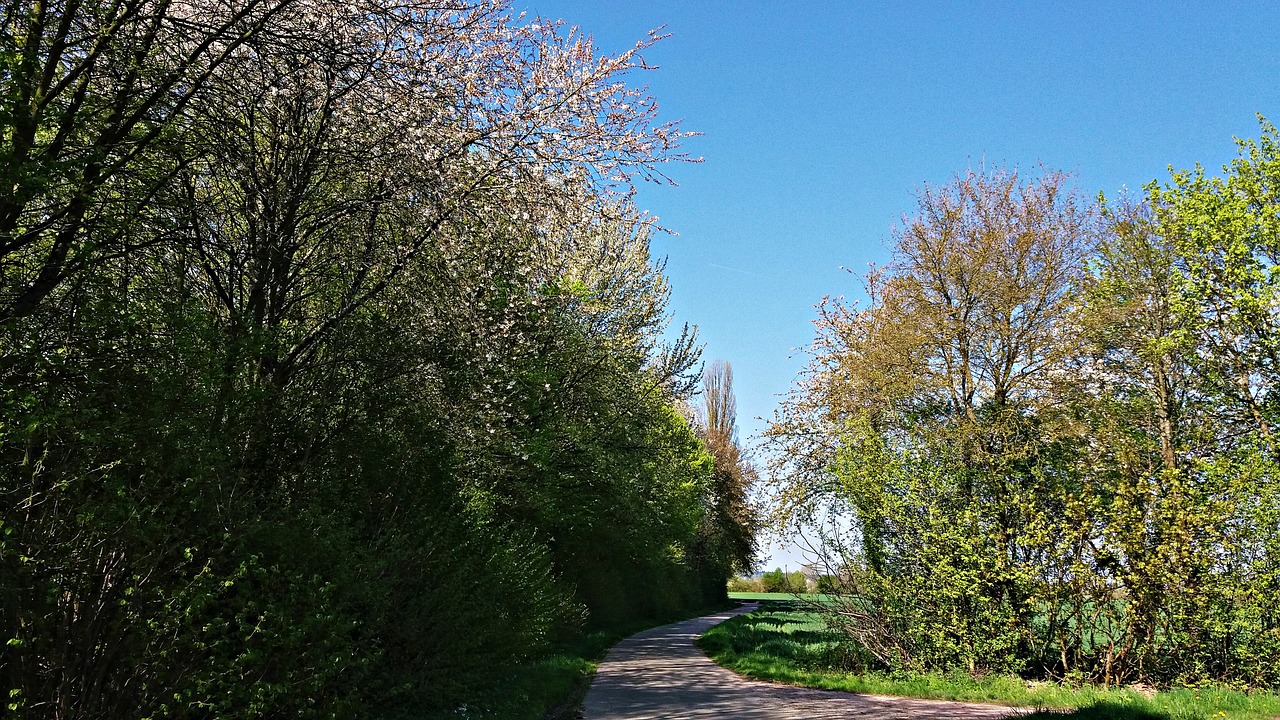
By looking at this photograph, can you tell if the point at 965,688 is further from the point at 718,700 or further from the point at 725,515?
the point at 725,515

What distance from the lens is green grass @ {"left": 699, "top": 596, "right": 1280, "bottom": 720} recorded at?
9641 millimetres

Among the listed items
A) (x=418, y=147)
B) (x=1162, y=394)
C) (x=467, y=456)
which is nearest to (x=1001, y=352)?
(x=1162, y=394)

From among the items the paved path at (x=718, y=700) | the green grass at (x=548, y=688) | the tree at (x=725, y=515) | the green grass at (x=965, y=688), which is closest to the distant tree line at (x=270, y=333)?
the green grass at (x=548, y=688)

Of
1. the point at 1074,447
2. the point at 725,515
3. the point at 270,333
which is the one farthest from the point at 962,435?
the point at 725,515

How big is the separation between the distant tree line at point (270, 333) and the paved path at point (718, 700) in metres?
1.97

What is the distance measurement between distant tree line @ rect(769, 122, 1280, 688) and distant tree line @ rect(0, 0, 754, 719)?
7.47 meters

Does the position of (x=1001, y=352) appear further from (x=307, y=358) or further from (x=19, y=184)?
(x=19, y=184)

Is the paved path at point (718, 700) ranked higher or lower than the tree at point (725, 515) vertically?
lower

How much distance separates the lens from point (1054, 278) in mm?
16500

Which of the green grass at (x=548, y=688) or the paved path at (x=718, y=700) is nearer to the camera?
the green grass at (x=548, y=688)

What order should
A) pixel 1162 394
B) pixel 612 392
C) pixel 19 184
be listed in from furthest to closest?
pixel 612 392, pixel 1162 394, pixel 19 184

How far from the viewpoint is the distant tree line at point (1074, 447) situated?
13.3 m

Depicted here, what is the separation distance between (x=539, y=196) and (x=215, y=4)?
335 cm

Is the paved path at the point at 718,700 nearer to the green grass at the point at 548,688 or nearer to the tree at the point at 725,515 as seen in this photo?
the green grass at the point at 548,688
